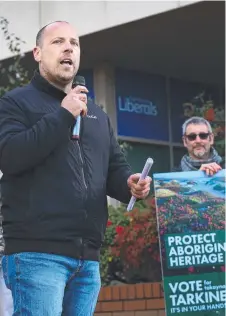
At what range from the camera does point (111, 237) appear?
8.21 m

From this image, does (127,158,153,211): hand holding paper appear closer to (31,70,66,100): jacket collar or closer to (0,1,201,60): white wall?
(31,70,66,100): jacket collar

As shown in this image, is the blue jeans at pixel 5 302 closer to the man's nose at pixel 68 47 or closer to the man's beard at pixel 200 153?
the man's nose at pixel 68 47

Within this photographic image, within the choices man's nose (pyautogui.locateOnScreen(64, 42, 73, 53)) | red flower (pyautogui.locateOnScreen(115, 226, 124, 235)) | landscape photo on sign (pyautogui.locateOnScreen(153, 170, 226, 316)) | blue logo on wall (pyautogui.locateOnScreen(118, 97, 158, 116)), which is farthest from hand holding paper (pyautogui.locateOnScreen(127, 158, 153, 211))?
blue logo on wall (pyautogui.locateOnScreen(118, 97, 158, 116))

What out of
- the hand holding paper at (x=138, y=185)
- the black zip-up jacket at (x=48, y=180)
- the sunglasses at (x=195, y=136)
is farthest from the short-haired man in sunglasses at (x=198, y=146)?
the black zip-up jacket at (x=48, y=180)

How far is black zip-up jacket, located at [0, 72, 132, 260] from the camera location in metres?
3.24

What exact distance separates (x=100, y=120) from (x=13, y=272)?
32.2 inches

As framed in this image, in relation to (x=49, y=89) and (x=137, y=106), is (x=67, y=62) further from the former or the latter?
(x=137, y=106)

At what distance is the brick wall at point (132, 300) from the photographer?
293 inches

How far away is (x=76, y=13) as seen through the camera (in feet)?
35.4

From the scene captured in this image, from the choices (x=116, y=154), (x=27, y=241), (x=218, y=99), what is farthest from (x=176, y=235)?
(x=218, y=99)

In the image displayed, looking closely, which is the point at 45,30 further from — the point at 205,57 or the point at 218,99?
the point at 218,99

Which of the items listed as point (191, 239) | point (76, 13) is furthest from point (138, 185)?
point (76, 13)

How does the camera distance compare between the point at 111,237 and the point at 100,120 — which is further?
the point at 111,237

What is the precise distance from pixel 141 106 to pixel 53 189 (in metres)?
9.44
